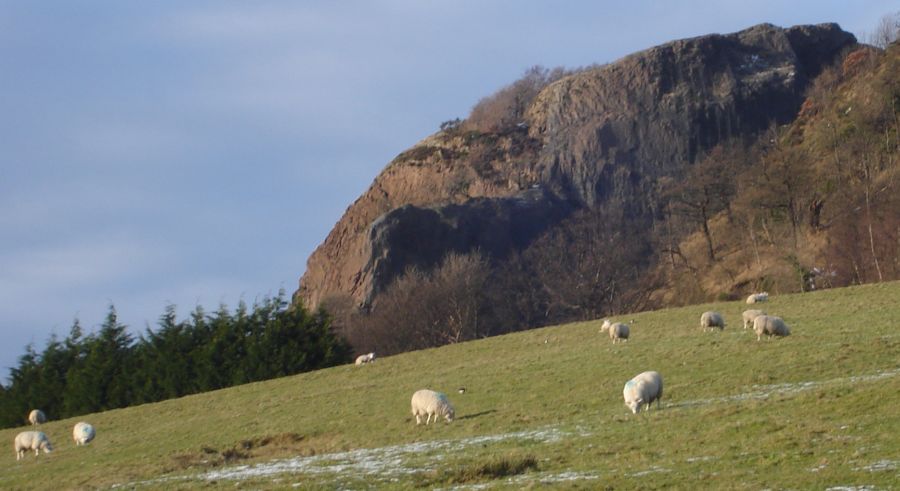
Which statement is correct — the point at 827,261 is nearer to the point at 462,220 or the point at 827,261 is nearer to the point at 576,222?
the point at 576,222

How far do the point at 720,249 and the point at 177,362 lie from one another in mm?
54547

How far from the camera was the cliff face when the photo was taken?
13225cm

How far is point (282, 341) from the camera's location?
6331 centimetres

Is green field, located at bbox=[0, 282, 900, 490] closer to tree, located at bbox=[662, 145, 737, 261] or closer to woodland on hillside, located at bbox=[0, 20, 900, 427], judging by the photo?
woodland on hillside, located at bbox=[0, 20, 900, 427]

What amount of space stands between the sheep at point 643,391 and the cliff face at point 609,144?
95.8 m

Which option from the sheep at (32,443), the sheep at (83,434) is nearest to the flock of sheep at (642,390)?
the sheep at (83,434)

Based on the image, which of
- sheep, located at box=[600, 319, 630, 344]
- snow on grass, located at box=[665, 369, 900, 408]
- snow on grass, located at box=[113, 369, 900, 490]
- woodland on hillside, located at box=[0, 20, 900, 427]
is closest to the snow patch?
snow on grass, located at box=[113, 369, 900, 490]

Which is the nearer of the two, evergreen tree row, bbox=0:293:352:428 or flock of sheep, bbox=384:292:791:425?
flock of sheep, bbox=384:292:791:425

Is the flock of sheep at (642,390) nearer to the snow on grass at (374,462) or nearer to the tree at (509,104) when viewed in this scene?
the snow on grass at (374,462)

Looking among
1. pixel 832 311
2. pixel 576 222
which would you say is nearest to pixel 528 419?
pixel 832 311

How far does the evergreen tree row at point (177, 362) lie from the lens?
203ft

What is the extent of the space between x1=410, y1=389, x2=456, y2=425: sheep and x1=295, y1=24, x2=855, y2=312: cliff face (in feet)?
302

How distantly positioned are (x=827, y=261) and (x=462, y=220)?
57.1 m

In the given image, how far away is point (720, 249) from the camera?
99.9m
